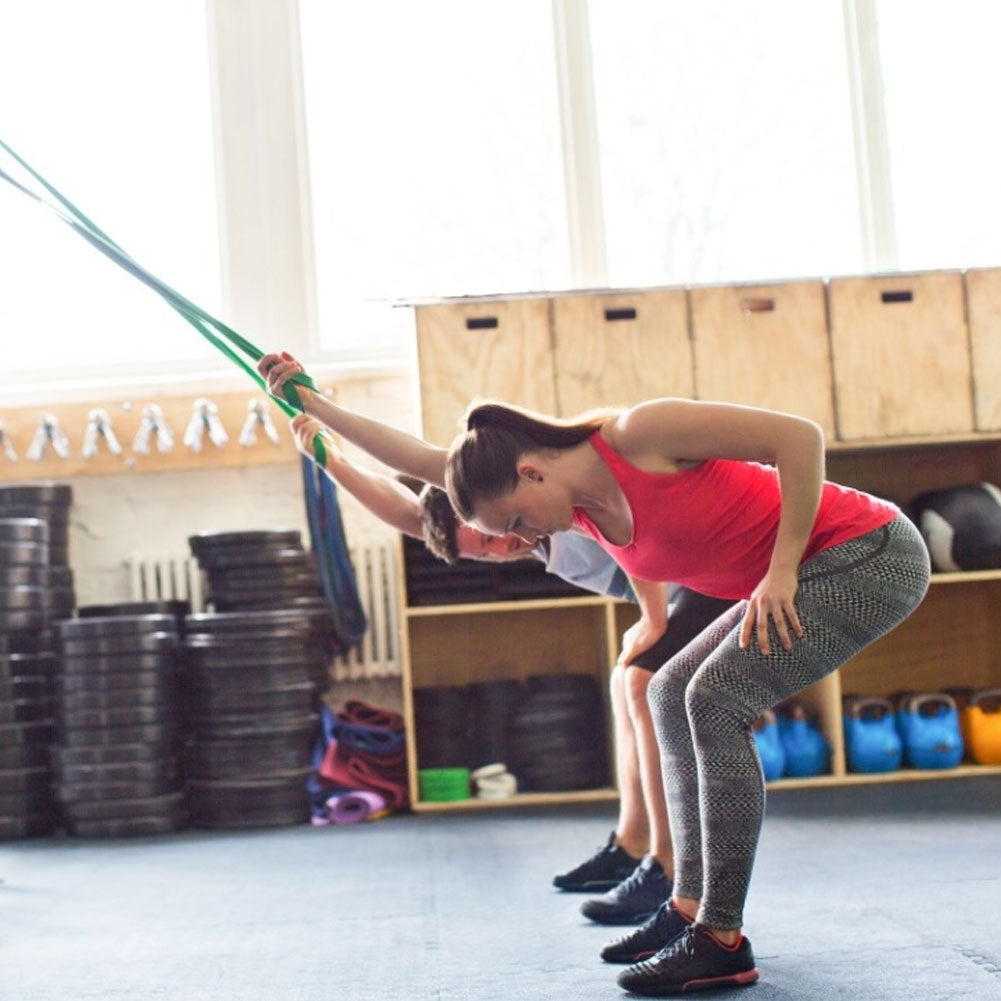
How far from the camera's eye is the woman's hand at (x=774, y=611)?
212 cm

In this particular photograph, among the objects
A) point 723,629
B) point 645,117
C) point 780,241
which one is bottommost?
point 723,629

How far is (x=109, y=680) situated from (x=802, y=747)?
2.33m

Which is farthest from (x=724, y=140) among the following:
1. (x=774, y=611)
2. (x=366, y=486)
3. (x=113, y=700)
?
(x=774, y=611)

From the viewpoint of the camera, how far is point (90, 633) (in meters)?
4.64

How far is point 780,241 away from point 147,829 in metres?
3.30

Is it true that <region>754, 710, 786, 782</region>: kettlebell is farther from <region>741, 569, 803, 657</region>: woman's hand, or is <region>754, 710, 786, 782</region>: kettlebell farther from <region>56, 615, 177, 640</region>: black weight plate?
<region>741, 569, 803, 657</region>: woman's hand

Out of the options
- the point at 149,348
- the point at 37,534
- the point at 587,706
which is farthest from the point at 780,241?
the point at 37,534

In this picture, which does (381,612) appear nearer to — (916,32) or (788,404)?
(788,404)

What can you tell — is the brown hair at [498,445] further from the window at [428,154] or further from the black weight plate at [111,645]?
the window at [428,154]

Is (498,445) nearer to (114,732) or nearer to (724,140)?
(114,732)

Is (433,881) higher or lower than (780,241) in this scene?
lower

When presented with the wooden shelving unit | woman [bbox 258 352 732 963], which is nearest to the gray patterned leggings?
woman [bbox 258 352 732 963]

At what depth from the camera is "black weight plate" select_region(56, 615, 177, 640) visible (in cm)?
464

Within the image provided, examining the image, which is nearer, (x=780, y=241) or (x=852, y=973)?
(x=852, y=973)
